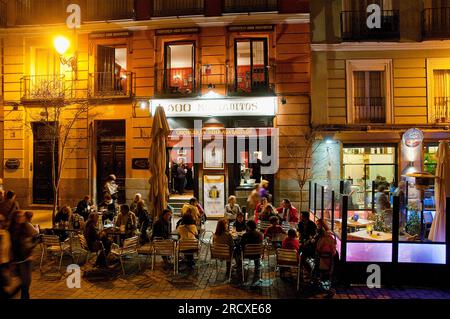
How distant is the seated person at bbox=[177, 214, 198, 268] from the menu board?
6.44 m

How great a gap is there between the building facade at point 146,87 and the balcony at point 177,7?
5 centimetres

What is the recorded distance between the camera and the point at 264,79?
50.8 ft

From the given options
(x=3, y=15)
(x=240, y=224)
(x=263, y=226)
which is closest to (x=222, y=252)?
(x=240, y=224)

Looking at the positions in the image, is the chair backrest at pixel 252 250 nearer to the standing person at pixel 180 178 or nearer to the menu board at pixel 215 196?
the menu board at pixel 215 196

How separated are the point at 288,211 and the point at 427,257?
13.5 ft

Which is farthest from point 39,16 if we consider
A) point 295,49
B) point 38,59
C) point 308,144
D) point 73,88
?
point 308,144

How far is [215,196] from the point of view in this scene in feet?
50.1

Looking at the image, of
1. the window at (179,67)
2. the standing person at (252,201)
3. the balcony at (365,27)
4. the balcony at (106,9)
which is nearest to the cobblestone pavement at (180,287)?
the standing person at (252,201)

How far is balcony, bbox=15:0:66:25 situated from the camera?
54.6ft

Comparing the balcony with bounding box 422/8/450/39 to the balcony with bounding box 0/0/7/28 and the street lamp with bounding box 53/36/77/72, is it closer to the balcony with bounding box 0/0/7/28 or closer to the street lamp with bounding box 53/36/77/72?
the street lamp with bounding box 53/36/77/72

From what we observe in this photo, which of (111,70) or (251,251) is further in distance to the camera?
(111,70)

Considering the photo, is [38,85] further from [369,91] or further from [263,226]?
[369,91]

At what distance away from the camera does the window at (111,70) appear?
53.2 ft

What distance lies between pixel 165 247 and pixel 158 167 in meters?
2.35
